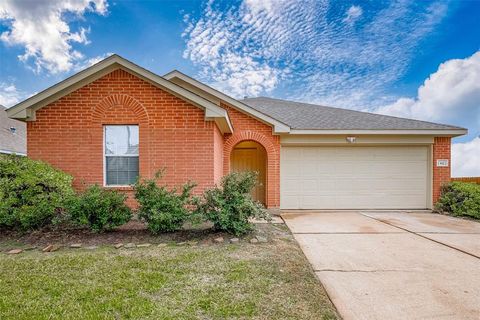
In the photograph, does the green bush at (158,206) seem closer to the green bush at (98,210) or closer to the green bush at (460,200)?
the green bush at (98,210)

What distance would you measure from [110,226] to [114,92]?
12.6 ft

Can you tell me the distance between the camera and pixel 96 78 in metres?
7.01

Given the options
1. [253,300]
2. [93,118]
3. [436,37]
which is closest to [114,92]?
[93,118]

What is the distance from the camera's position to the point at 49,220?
573 centimetres

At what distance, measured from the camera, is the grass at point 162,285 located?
2.66m

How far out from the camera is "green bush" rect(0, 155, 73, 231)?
208 inches

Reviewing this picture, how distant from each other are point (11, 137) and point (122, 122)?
1395cm

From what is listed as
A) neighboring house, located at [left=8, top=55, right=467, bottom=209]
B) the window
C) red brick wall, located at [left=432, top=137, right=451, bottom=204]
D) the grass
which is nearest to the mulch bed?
the grass

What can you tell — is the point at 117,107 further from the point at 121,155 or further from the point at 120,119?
the point at 121,155

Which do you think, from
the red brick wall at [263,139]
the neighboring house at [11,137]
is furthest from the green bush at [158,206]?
the neighboring house at [11,137]

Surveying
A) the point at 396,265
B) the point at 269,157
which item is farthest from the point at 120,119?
the point at 396,265

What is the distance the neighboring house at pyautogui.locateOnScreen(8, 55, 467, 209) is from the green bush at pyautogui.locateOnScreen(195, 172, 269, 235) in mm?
1659

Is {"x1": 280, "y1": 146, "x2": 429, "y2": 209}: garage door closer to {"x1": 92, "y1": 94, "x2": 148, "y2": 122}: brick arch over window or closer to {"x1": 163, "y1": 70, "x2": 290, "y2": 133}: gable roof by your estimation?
{"x1": 163, "y1": 70, "x2": 290, "y2": 133}: gable roof

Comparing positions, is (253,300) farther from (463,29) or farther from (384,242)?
(463,29)
